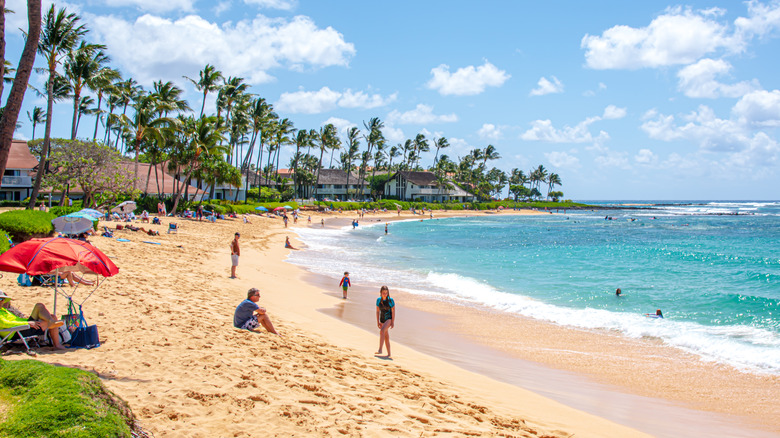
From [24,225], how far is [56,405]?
1444 cm

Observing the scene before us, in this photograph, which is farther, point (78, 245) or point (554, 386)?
point (554, 386)

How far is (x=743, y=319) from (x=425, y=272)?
12792mm

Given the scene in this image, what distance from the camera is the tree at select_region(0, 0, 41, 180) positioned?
22.2 feet

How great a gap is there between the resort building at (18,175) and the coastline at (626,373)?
40127mm

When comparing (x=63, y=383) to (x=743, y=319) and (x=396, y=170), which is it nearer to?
(x=743, y=319)

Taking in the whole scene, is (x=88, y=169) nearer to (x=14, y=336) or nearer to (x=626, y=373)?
(x=14, y=336)

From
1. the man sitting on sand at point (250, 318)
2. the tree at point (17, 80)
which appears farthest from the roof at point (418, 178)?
the tree at point (17, 80)

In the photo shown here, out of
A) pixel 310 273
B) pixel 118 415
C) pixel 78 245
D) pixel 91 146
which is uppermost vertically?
pixel 91 146

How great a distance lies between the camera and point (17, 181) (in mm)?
40188

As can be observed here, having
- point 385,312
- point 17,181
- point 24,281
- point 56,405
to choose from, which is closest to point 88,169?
point 24,281

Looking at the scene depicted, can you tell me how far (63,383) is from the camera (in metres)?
4.26

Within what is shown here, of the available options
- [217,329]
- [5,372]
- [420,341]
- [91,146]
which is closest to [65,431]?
[5,372]

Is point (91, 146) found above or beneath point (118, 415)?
above

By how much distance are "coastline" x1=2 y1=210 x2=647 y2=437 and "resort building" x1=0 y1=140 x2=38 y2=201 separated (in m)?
37.6
